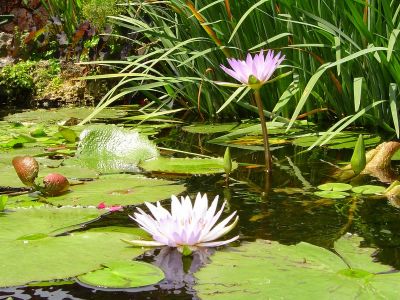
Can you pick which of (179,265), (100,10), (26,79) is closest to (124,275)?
(179,265)

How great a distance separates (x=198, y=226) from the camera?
862 millimetres

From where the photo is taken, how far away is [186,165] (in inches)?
58.5

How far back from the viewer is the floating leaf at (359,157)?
126cm

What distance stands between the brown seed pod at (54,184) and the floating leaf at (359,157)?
1.96ft

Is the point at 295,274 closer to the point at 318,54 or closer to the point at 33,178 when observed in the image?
the point at 33,178

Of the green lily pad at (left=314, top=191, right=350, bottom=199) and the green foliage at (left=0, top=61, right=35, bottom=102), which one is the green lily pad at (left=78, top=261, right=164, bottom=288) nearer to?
the green lily pad at (left=314, top=191, right=350, bottom=199)

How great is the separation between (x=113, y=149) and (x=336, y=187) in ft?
2.16

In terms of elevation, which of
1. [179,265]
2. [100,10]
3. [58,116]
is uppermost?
[100,10]

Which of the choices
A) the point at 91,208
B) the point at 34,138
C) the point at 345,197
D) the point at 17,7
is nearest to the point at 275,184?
the point at 345,197

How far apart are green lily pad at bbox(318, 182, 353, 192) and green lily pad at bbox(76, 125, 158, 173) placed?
488mm

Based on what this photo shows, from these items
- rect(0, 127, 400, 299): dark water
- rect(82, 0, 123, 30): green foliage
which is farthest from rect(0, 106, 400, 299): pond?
rect(82, 0, 123, 30): green foliage

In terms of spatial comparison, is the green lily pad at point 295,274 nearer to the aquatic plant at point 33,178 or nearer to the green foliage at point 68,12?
the aquatic plant at point 33,178

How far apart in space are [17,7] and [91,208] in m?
3.74

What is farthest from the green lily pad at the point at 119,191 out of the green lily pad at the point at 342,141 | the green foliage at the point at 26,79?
the green foliage at the point at 26,79
